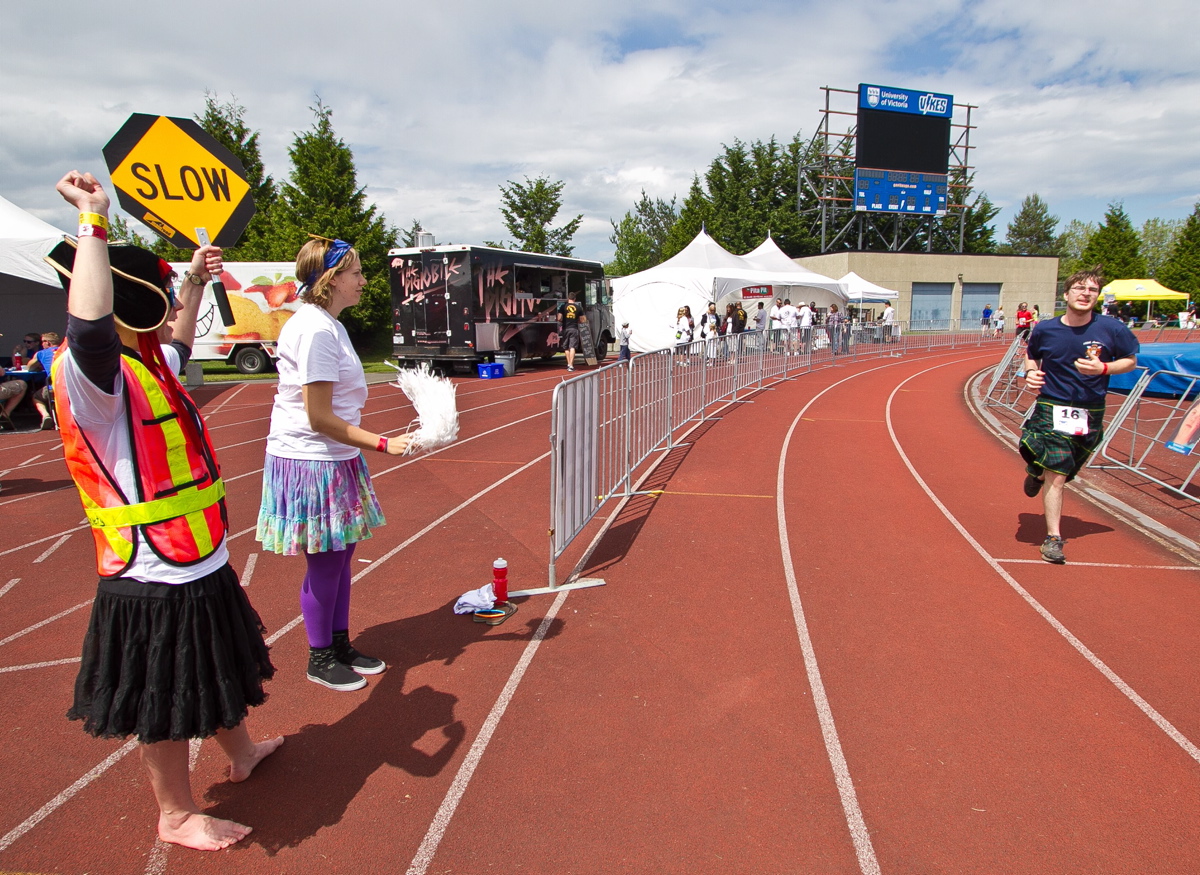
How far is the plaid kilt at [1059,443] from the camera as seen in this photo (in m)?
5.09

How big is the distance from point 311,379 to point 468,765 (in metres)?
1.70

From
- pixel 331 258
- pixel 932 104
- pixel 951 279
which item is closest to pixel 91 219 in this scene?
pixel 331 258

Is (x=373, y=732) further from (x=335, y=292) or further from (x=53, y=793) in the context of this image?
(x=335, y=292)

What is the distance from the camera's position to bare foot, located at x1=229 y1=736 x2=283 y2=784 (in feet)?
9.22

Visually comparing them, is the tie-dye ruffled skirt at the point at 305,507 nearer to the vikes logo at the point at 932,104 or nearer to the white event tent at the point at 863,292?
the white event tent at the point at 863,292

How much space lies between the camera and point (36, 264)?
11.7 metres

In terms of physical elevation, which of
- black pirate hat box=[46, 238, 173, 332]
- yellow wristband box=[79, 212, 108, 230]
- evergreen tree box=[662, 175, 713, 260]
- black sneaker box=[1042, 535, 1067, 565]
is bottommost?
black sneaker box=[1042, 535, 1067, 565]

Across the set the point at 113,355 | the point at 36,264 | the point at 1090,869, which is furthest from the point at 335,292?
the point at 36,264

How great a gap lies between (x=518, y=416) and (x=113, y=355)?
392 inches

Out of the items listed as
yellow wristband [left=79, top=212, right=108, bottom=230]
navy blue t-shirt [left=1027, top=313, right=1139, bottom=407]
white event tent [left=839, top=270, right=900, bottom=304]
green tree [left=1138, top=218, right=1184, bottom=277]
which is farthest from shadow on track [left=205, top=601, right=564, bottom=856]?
green tree [left=1138, top=218, right=1184, bottom=277]

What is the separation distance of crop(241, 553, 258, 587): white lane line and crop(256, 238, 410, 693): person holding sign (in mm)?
1866

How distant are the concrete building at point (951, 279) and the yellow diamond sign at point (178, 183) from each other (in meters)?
40.5

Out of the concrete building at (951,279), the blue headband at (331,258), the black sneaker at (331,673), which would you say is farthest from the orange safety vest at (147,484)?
the concrete building at (951,279)

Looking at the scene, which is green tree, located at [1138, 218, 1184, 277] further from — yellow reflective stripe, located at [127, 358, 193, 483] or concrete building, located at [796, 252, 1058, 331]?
yellow reflective stripe, located at [127, 358, 193, 483]
